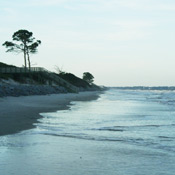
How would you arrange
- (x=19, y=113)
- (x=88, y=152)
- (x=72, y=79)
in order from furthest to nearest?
(x=72, y=79) → (x=19, y=113) → (x=88, y=152)

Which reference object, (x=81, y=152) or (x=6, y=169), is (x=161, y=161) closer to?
(x=81, y=152)

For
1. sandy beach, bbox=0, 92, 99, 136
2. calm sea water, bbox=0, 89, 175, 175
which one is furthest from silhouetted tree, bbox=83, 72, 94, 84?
calm sea water, bbox=0, 89, 175, 175

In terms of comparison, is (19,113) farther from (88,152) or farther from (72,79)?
(72,79)

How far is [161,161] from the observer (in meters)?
5.80

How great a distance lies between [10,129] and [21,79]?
41.2 metres

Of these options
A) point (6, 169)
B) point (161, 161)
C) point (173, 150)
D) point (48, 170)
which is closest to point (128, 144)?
point (173, 150)


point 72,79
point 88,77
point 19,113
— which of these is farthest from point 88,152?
point 88,77

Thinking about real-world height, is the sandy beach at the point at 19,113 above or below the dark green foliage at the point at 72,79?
below

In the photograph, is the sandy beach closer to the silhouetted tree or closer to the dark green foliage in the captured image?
the dark green foliage

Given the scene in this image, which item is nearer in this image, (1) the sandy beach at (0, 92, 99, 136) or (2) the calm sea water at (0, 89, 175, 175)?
(2) the calm sea water at (0, 89, 175, 175)

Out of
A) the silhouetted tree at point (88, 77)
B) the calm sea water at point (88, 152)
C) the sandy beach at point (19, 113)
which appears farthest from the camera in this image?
the silhouetted tree at point (88, 77)

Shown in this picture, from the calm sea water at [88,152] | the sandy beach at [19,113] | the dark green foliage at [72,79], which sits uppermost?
the dark green foliage at [72,79]

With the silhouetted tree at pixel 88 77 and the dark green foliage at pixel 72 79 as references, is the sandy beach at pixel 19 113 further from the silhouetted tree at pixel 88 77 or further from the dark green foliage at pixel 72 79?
the silhouetted tree at pixel 88 77

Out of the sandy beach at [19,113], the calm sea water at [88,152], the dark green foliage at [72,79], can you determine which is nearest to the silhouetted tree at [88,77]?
the dark green foliage at [72,79]
